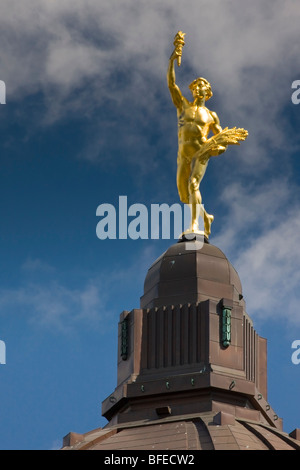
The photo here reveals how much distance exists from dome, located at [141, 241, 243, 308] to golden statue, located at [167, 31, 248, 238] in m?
2.38

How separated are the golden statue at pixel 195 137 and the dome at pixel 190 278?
2.38m

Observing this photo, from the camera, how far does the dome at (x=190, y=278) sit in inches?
3597

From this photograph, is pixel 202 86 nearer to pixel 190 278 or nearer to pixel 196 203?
pixel 196 203

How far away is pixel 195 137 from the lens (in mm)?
95500

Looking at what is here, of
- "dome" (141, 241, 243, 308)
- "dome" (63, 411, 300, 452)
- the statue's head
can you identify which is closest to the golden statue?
the statue's head

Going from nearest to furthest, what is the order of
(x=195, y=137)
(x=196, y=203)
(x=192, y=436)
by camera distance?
(x=192, y=436)
(x=196, y=203)
(x=195, y=137)

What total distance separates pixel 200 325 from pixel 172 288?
287 centimetres

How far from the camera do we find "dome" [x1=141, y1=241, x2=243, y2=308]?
9138 cm

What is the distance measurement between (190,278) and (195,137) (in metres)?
7.95

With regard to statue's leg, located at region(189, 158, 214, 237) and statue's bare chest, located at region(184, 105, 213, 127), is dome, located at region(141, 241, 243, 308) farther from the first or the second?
statue's bare chest, located at region(184, 105, 213, 127)

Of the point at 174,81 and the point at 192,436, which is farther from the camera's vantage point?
the point at 174,81

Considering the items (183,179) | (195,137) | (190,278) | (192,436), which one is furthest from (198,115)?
(192,436)
